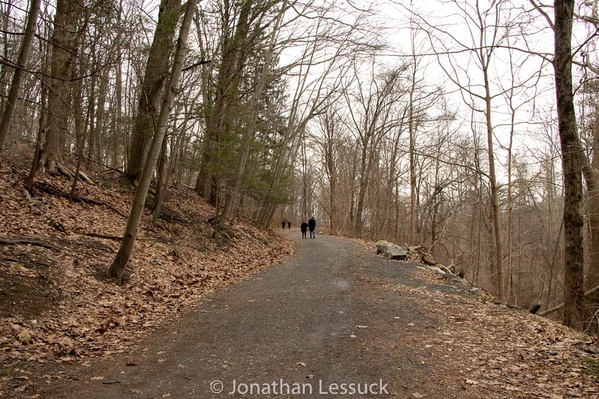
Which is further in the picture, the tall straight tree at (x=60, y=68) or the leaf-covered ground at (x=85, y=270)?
the tall straight tree at (x=60, y=68)

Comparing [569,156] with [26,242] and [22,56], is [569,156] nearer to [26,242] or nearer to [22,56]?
[22,56]

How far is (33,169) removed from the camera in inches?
353

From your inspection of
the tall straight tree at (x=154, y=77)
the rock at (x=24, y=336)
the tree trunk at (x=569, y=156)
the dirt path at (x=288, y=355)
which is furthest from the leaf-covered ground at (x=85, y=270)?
the tree trunk at (x=569, y=156)

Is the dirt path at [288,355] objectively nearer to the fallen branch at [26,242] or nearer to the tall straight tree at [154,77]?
the fallen branch at [26,242]

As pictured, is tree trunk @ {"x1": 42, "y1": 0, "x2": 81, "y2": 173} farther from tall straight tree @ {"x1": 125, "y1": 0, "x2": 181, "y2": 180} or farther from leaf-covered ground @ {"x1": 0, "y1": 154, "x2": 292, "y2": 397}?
tall straight tree @ {"x1": 125, "y1": 0, "x2": 181, "y2": 180}

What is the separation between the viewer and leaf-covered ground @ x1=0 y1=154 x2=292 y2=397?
473cm

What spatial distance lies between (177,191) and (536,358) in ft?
48.4

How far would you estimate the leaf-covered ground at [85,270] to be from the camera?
473 centimetres

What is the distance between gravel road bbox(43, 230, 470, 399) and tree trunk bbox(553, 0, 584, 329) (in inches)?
92.3

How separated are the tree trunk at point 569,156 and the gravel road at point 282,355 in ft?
7.69

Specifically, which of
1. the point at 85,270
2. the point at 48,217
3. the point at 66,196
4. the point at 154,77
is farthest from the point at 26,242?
the point at 154,77

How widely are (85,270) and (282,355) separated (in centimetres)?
423

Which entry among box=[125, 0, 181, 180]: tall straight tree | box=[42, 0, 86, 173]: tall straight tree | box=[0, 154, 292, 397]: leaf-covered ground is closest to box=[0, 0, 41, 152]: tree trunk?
box=[42, 0, 86, 173]: tall straight tree

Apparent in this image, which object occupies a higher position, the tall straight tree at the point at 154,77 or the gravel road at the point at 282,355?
the tall straight tree at the point at 154,77
